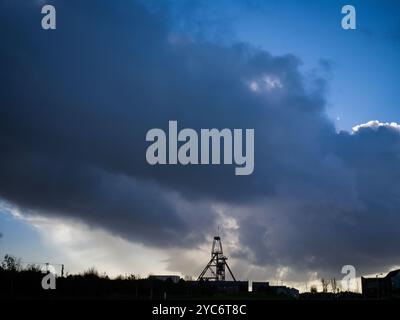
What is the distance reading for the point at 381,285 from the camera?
127875 millimetres

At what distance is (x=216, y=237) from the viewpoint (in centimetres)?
14662

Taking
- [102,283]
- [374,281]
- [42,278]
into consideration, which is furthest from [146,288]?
[374,281]

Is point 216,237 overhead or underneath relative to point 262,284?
overhead

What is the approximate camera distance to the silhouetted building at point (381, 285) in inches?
4368

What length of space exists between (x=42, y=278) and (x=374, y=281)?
10560 cm

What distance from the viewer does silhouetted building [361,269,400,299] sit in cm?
11094
